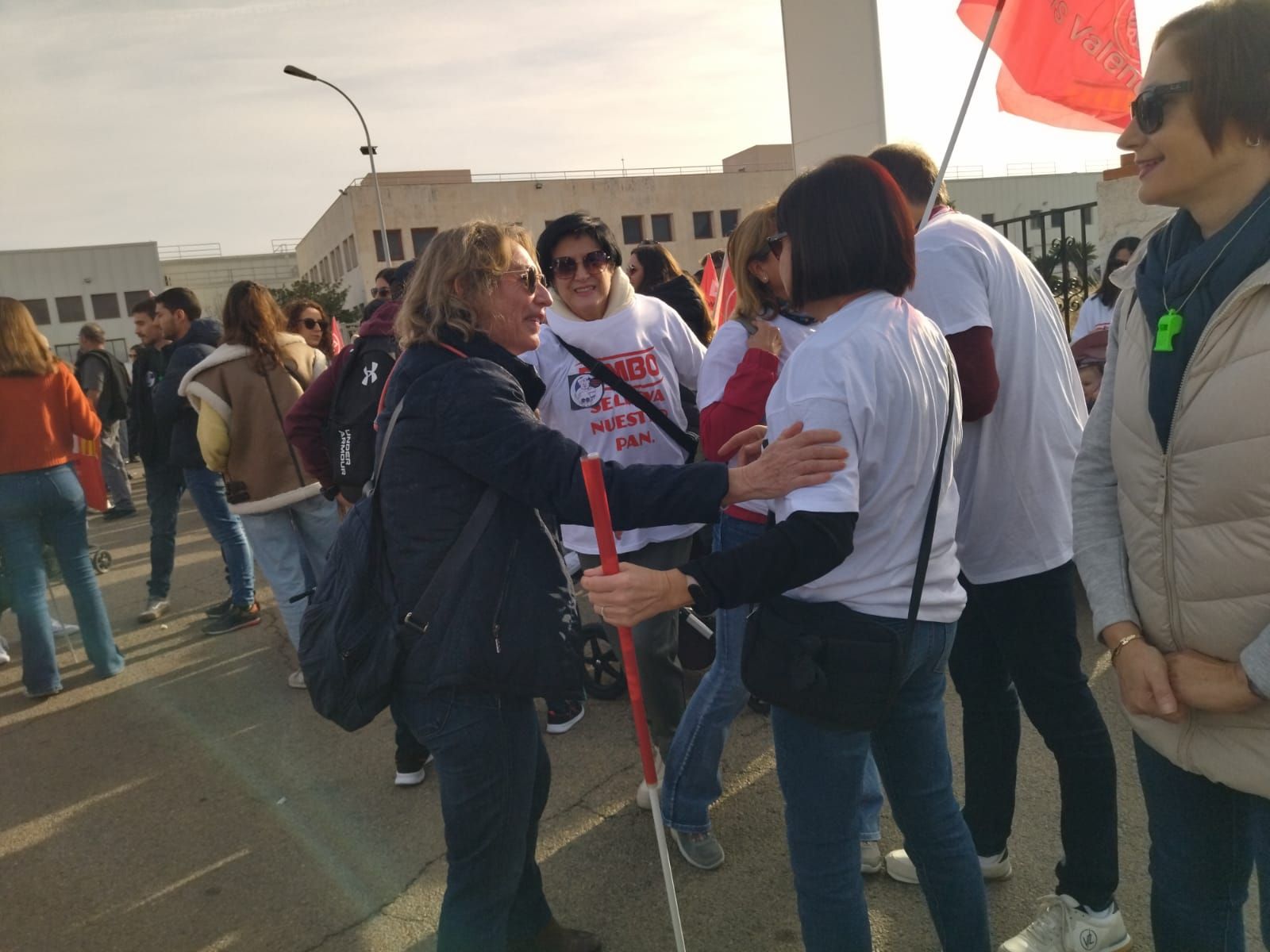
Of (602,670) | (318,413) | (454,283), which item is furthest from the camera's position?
(602,670)

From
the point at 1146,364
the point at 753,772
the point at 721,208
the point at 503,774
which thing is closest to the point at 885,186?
the point at 1146,364

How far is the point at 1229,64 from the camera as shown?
4.88ft

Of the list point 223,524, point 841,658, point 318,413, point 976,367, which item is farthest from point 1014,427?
point 223,524

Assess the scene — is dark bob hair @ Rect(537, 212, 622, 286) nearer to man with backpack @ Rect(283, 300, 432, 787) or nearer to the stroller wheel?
man with backpack @ Rect(283, 300, 432, 787)

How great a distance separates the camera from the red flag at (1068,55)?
318 centimetres

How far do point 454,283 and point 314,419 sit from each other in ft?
6.97

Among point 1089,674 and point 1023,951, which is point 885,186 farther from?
point 1089,674

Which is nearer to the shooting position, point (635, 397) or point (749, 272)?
point (749, 272)

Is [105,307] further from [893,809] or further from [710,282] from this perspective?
[893,809]

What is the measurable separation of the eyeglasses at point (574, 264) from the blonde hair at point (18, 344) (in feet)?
10.5

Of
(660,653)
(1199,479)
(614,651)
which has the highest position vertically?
(1199,479)

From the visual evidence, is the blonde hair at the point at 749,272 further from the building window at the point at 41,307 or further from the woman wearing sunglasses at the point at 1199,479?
the building window at the point at 41,307

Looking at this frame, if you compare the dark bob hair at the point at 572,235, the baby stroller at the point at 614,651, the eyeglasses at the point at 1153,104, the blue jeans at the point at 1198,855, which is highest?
the dark bob hair at the point at 572,235

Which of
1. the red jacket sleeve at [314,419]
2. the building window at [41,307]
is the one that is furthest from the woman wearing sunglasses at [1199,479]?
the building window at [41,307]
